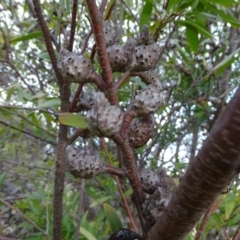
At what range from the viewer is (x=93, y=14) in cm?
46

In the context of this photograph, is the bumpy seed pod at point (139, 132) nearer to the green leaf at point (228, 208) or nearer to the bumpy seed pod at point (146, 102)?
the bumpy seed pod at point (146, 102)

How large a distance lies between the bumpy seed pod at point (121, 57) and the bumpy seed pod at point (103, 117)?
0.27ft

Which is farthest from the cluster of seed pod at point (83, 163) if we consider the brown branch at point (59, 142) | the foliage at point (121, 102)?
the foliage at point (121, 102)

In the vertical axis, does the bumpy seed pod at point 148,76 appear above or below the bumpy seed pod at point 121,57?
below

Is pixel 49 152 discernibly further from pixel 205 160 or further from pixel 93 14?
pixel 205 160

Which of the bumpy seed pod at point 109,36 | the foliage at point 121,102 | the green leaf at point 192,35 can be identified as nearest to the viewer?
the bumpy seed pod at point 109,36

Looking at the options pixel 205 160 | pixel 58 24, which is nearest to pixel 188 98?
pixel 58 24

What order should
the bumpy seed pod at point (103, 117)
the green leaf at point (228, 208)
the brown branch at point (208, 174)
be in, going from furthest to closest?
the green leaf at point (228, 208) < the bumpy seed pod at point (103, 117) < the brown branch at point (208, 174)

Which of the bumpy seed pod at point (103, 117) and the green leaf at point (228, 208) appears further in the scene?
the green leaf at point (228, 208)

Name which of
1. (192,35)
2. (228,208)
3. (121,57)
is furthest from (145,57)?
(228,208)

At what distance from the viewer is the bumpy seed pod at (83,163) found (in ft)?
1.57

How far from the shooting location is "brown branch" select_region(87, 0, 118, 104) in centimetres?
46

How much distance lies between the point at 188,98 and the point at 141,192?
1.24 m

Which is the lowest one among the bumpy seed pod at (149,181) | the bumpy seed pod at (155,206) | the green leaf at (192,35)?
the bumpy seed pod at (155,206)
